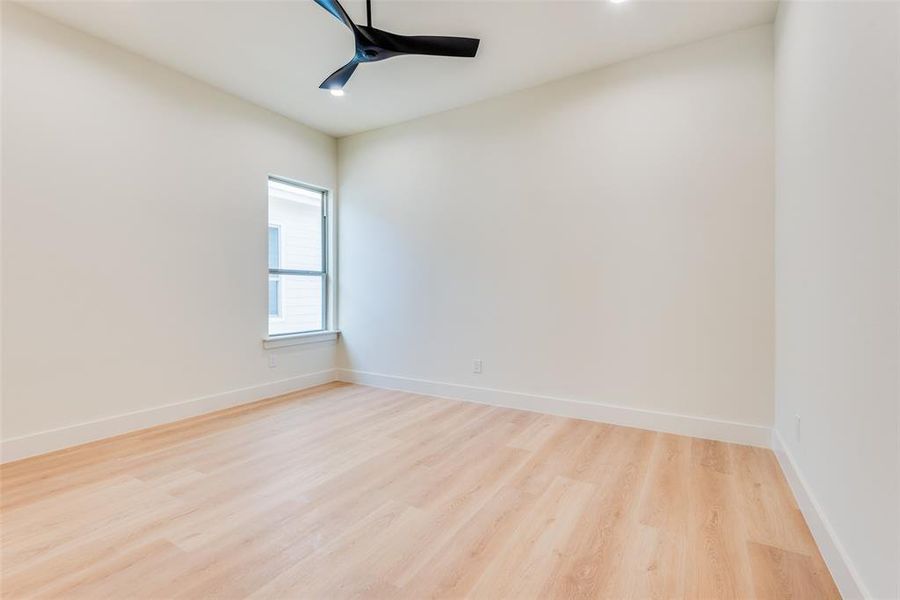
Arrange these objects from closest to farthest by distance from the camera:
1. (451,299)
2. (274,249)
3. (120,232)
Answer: (120,232), (451,299), (274,249)

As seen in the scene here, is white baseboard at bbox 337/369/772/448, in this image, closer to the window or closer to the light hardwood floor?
the light hardwood floor

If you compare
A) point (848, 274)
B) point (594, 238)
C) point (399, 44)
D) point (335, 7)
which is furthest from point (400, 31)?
point (848, 274)

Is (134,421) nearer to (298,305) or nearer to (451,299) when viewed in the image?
(298,305)

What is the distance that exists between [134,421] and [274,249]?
1.89 meters

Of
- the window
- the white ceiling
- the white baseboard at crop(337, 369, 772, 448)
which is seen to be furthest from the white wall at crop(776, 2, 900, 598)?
the window

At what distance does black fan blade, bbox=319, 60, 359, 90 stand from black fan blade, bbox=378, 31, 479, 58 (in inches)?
12.8

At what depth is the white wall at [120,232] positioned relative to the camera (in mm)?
2562

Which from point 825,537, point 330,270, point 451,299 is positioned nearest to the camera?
point 825,537

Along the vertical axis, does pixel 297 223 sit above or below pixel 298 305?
above

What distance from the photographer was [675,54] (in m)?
2.98

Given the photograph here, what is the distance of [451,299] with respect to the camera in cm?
399

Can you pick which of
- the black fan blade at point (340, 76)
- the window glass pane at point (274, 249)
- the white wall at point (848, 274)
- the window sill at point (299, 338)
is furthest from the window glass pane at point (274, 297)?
the white wall at point (848, 274)

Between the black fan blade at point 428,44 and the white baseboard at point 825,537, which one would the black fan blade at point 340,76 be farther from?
the white baseboard at point 825,537

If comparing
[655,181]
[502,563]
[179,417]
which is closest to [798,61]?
[655,181]
